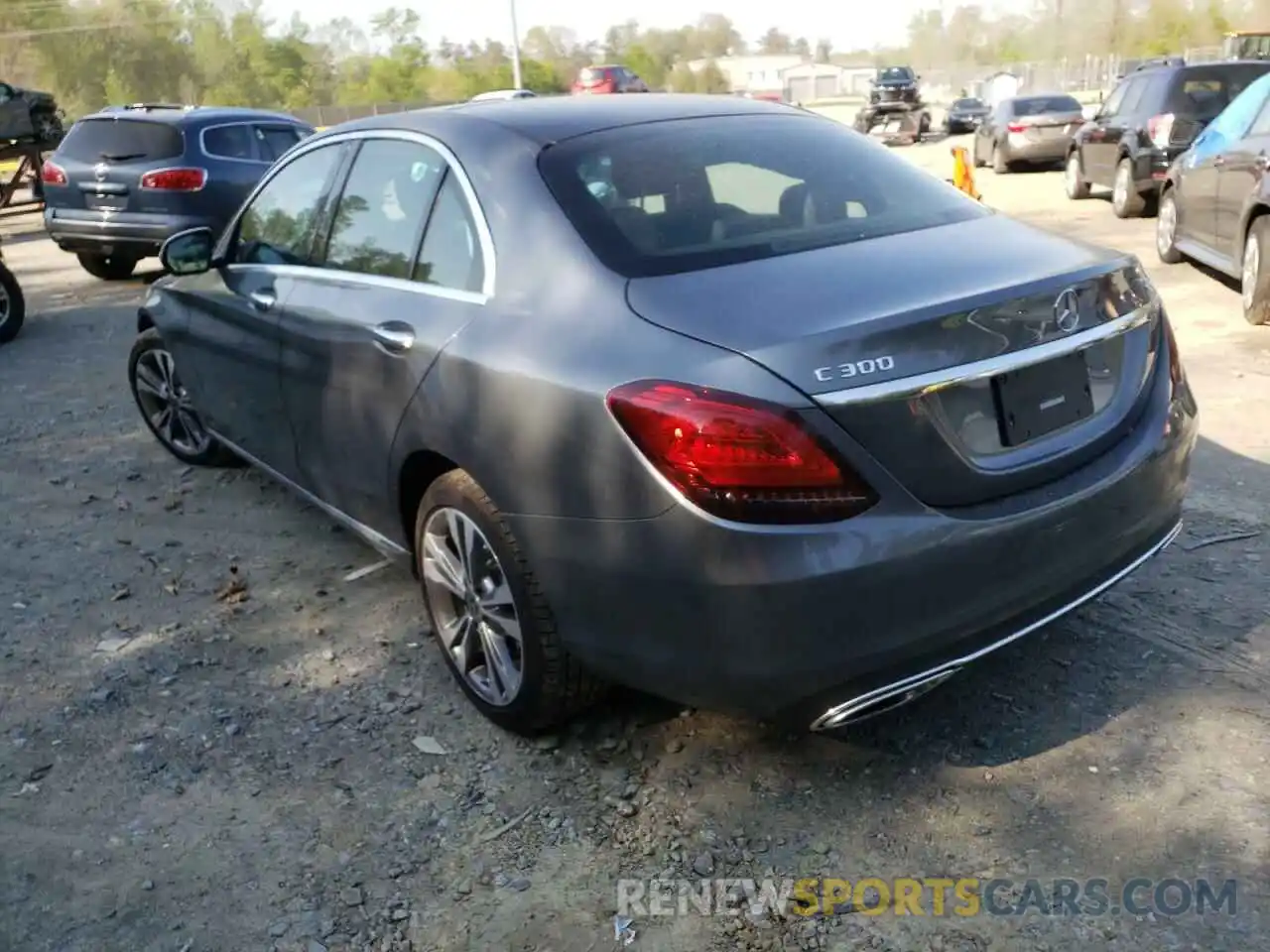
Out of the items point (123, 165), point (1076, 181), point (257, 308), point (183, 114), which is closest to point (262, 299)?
point (257, 308)

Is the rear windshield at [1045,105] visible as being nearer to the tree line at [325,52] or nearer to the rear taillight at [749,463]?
the rear taillight at [749,463]

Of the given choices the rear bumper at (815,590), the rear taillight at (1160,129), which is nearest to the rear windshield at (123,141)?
the rear bumper at (815,590)

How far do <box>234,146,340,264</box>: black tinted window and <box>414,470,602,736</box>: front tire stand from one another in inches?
54.0

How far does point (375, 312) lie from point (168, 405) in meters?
2.84

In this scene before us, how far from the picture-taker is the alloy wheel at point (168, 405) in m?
5.69

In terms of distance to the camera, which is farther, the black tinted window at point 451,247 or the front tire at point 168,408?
the front tire at point 168,408

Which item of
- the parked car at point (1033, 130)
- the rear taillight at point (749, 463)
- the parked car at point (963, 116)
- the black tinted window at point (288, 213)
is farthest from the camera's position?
the parked car at point (963, 116)

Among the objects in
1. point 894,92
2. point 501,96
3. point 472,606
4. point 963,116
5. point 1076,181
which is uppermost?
point 501,96

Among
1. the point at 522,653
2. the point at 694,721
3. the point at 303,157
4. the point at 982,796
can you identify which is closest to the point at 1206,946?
the point at 982,796

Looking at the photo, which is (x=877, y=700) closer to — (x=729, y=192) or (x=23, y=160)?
(x=729, y=192)

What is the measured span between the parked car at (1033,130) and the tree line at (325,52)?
43293 millimetres

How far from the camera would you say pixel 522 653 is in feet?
9.96

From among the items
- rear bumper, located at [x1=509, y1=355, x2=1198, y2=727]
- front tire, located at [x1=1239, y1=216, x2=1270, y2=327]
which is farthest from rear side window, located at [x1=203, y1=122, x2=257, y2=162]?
rear bumper, located at [x1=509, y1=355, x2=1198, y2=727]

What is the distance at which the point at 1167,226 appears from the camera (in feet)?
31.5
